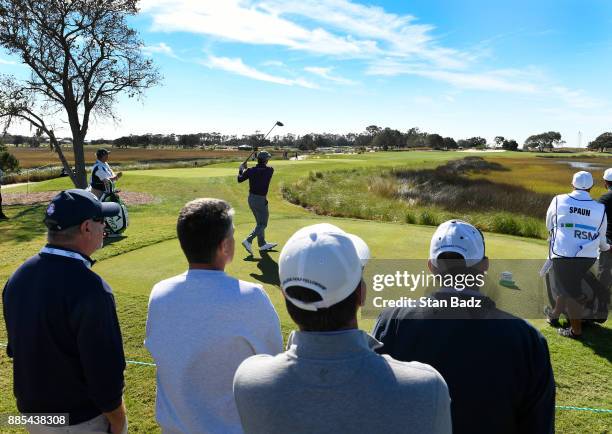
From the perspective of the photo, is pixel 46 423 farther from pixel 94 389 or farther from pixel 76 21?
pixel 76 21

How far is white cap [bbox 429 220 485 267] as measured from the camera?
7.42ft

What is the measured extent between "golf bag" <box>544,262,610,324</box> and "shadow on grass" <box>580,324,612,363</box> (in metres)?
0.14

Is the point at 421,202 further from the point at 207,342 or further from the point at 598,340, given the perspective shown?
the point at 207,342

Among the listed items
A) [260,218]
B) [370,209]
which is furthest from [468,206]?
[260,218]


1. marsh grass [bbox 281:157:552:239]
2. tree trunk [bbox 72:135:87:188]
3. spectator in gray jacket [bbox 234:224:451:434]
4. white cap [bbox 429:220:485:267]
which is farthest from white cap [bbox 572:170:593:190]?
tree trunk [bbox 72:135:87:188]

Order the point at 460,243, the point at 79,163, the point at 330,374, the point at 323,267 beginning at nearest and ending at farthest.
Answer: the point at 330,374
the point at 323,267
the point at 460,243
the point at 79,163

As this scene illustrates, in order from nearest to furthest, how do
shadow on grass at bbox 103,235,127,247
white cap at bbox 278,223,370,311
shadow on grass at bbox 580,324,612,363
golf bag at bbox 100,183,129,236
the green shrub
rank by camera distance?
white cap at bbox 278,223,370,311 < shadow on grass at bbox 580,324,612,363 < shadow on grass at bbox 103,235,127,247 < golf bag at bbox 100,183,129,236 < the green shrub

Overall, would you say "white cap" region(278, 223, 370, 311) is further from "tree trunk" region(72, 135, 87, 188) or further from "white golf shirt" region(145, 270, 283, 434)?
"tree trunk" region(72, 135, 87, 188)

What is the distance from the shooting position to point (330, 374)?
1314 mm

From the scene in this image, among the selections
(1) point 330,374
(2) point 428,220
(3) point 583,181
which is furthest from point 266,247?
(1) point 330,374

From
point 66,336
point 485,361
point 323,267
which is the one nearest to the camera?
point 323,267

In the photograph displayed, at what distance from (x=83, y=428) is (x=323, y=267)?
6.70 ft

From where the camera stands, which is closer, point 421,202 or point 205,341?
point 205,341

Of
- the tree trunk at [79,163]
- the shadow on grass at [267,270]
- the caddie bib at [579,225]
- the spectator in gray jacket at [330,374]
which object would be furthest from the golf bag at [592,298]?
the tree trunk at [79,163]
